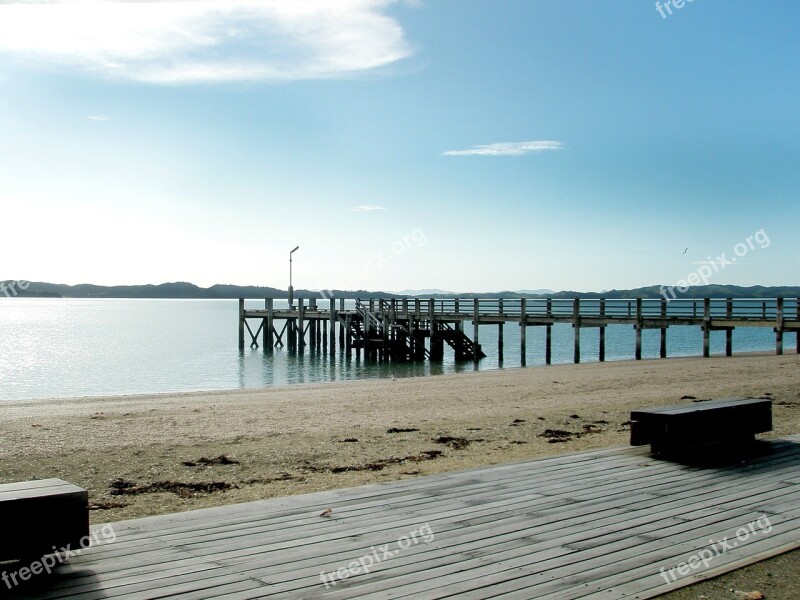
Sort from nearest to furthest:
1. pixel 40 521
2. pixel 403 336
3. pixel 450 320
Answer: pixel 40 521, pixel 450 320, pixel 403 336

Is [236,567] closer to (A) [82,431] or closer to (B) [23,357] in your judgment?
(A) [82,431]

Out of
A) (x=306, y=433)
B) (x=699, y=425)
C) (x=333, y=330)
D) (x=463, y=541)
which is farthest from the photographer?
(x=333, y=330)

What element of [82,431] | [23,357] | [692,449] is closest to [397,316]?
[23,357]

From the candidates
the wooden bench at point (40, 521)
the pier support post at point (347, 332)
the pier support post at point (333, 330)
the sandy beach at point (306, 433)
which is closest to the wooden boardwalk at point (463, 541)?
the wooden bench at point (40, 521)

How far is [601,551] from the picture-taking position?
15.6ft

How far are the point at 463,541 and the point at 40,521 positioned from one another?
2.66 meters

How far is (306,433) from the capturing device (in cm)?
1202

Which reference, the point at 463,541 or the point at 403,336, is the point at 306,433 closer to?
the point at 463,541

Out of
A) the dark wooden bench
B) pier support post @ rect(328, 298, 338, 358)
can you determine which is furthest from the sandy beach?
pier support post @ rect(328, 298, 338, 358)

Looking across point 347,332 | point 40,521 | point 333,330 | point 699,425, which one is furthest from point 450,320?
point 40,521

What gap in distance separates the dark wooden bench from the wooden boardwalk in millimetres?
832

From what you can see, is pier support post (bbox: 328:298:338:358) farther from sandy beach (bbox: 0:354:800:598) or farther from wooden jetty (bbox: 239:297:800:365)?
sandy beach (bbox: 0:354:800:598)

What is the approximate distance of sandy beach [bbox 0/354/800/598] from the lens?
8.41 meters

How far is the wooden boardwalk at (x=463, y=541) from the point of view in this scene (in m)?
4.15
